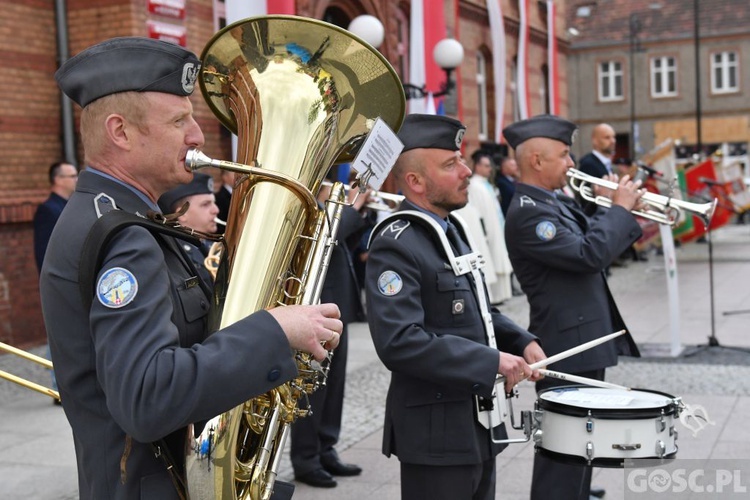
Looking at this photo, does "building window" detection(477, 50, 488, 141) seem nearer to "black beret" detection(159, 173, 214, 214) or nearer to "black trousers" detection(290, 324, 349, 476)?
"black trousers" detection(290, 324, 349, 476)

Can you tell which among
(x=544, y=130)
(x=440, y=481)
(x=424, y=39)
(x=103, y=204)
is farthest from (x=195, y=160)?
(x=424, y=39)

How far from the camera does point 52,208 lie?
25.2ft

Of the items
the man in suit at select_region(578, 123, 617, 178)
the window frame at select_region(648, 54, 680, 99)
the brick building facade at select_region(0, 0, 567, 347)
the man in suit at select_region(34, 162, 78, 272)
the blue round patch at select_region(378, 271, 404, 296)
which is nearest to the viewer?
the blue round patch at select_region(378, 271, 404, 296)

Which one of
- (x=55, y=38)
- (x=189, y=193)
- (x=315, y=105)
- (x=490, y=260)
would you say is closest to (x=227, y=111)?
(x=315, y=105)

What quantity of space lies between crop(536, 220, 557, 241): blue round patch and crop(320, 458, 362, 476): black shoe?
195 cm

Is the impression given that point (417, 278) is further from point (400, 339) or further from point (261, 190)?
point (261, 190)

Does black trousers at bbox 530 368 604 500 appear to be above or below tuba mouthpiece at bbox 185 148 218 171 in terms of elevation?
below

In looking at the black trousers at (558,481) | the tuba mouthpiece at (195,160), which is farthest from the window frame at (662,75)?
the tuba mouthpiece at (195,160)

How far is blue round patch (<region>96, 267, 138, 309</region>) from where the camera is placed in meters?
1.98

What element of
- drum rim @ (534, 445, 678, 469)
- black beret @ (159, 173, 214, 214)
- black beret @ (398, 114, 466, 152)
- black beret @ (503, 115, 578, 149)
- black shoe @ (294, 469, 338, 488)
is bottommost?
black shoe @ (294, 469, 338, 488)

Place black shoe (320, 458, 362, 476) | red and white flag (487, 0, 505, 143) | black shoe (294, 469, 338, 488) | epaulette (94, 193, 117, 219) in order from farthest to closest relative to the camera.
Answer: red and white flag (487, 0, 505, 143) < black shoe (320, 458, 362, 476) < black shoe (294, 469, 338, 488) < epaulette (94, 193, 117, 219)

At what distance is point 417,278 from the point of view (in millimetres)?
3406

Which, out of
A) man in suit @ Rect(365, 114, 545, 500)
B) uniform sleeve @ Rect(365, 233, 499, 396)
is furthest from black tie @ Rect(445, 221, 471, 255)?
uniform sleeve @ Rect(365, 233, 499, 396)

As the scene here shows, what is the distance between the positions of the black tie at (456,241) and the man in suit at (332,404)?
1.68 metres
